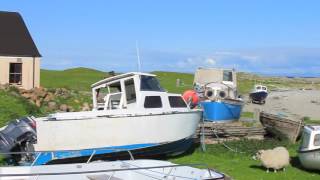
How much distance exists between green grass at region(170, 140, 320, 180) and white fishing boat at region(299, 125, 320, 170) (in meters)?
0.33

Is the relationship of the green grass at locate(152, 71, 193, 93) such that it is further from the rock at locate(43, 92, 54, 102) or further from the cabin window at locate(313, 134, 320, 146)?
the cabin window at locate(313, 134, 320, 146)

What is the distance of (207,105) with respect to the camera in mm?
31781

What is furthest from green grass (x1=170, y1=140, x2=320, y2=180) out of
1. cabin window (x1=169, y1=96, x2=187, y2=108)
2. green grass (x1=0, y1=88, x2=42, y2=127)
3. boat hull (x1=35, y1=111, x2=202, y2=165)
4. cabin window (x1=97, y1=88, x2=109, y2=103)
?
green grass (x1=0, y1=88, x2=42, y2=127)

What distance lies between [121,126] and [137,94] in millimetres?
1354

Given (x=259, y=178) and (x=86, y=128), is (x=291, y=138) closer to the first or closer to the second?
(x=259, y=178)

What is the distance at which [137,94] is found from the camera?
20.1 metres

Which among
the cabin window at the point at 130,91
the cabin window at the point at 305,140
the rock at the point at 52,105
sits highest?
the cabin window at the point at 130,91

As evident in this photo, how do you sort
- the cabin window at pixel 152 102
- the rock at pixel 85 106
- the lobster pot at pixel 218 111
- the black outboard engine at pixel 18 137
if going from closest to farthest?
Result: the black outboard engine at pixel 18 137 → the cabin window at pixel 152 102 → the lobster pot at pixel 218 111 → the rock at pixel 85 106

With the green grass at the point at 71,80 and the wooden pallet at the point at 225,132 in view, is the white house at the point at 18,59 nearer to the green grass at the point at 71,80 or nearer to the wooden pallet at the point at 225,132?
the green grass at the point at 71,80

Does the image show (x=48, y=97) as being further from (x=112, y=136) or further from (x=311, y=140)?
(x=311, y=140)

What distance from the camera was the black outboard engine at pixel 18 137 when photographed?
1825 cm

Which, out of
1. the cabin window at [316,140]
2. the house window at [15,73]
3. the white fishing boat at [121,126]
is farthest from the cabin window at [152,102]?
the house window at [15,73]

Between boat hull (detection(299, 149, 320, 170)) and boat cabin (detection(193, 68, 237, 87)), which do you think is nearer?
boat hull (detection(299, 149, 320, 170))

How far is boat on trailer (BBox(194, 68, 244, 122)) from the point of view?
3161 centimetres
